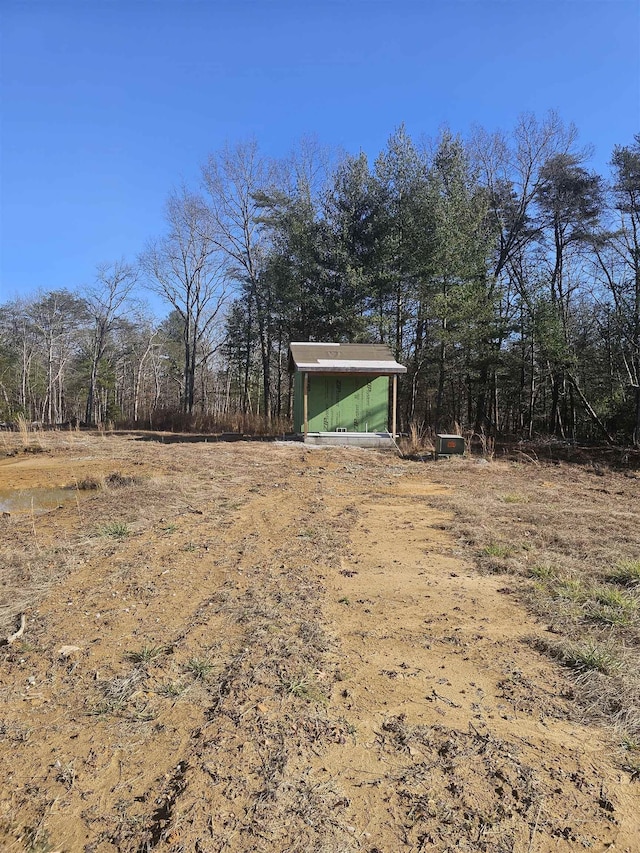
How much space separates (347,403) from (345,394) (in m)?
0.30

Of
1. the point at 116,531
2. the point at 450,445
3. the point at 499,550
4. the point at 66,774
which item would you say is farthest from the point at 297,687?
the point at 450,445

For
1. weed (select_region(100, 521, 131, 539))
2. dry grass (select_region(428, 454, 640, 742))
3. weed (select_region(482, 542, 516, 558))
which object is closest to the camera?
dry grass (select_region(428, 454, 640, 742))

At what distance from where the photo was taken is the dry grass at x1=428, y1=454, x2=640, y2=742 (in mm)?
2469

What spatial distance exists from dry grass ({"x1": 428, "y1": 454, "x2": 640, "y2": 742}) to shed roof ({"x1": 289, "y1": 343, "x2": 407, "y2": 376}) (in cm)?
584

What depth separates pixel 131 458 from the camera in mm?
11102

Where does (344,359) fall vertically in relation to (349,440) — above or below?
above

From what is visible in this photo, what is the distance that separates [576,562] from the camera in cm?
421

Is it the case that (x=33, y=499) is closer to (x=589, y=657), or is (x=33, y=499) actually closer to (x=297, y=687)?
(x=297, y=687)

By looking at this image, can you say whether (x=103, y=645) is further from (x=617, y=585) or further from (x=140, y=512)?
(x=617, y=585)

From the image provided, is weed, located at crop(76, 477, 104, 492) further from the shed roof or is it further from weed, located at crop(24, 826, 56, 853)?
the shed roof

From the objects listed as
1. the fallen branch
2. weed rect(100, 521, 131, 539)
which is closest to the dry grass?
the fallen branch

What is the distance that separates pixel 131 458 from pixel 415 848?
10720 mm

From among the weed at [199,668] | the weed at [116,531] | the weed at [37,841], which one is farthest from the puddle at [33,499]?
the weed at [37,841]

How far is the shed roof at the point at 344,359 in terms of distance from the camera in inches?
557
